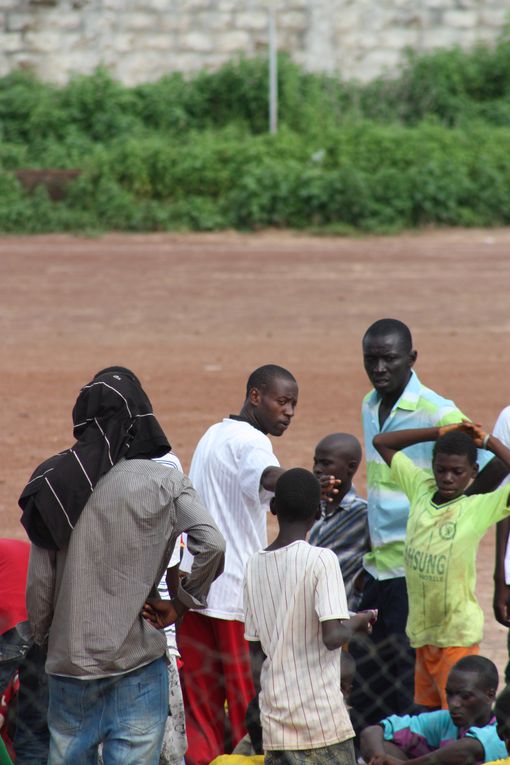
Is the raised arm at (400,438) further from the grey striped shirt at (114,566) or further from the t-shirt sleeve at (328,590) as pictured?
the grey striped shirt at (114,566)

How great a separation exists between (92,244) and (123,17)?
6.65 meters

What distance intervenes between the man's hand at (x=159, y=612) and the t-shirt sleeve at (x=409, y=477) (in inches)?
55.6

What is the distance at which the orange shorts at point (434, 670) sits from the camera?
15.0 feet

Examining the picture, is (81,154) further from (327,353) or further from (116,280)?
(327,353)

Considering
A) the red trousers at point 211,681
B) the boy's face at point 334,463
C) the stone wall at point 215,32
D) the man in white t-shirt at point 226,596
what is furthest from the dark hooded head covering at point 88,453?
the stone wall at point 215,32

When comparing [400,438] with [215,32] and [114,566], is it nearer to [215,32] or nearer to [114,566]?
[114,566]

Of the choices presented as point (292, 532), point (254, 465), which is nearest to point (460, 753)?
point (292, 532)

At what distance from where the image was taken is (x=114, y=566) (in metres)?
3.53

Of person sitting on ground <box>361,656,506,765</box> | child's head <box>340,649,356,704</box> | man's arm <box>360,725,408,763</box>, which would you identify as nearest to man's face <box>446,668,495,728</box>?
person sitting on ground <box>361,656,506,765</box>

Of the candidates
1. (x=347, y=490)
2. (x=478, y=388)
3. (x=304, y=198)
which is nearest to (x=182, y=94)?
(x=304, y=198)

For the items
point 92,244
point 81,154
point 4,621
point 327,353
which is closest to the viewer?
point 4,621

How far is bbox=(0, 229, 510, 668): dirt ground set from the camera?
37.0 feet

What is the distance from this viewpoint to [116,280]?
1653cm

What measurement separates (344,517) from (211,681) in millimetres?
922
